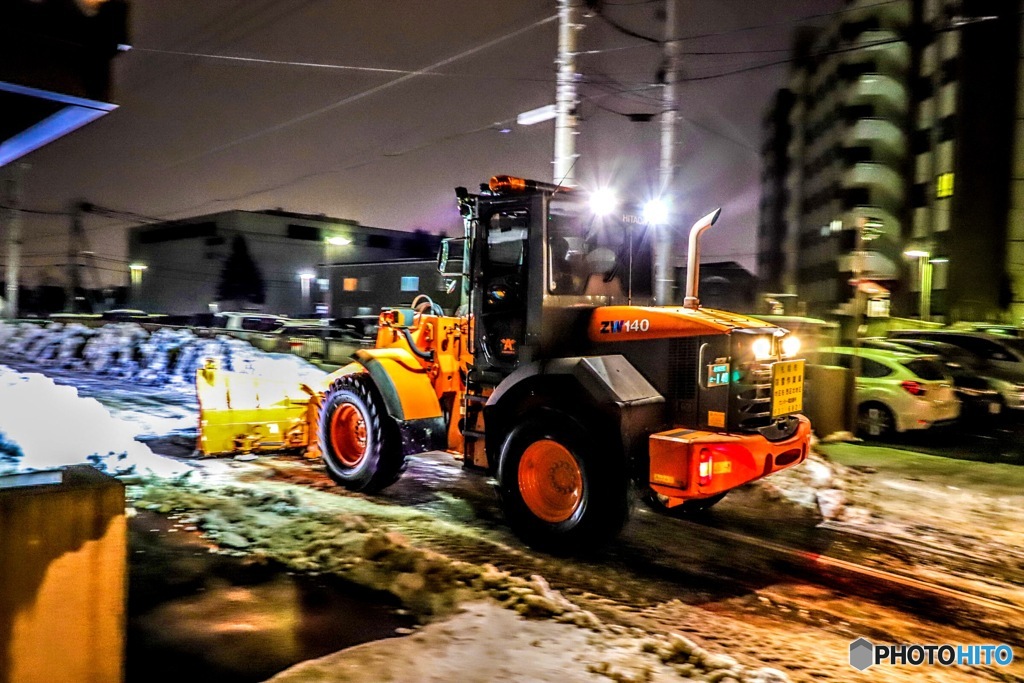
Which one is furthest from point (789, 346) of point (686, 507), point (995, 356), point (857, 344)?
point (995, 356)

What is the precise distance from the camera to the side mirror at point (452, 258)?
7.15m

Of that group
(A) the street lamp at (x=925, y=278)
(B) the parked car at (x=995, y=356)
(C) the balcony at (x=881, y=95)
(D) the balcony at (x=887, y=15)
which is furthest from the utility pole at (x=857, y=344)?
(C) the balcony at (x=881, y=95)

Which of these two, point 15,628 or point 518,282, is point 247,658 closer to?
point 15,628

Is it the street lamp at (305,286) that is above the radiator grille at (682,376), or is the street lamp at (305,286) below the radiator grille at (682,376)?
above

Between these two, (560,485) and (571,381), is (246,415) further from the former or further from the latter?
(571,381)

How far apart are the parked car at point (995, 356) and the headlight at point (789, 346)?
36.9 ft

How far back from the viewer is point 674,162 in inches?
569

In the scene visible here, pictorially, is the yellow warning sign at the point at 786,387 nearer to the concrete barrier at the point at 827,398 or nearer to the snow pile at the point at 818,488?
the snow pile at the point at 818,488

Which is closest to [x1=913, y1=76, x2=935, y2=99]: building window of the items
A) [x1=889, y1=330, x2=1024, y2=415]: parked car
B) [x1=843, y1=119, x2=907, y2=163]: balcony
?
[x1=843, y1=119, x2=907, y2=163]: balcony

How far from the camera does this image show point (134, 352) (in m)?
21.4

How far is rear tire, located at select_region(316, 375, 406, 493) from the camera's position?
7.65 m

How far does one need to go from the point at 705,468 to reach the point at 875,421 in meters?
8.76

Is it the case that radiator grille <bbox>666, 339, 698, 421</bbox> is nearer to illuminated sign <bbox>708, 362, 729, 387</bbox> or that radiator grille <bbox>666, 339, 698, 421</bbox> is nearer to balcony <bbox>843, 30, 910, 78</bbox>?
illuminated sign <bbox>708, 362, 729, 387</bbox>

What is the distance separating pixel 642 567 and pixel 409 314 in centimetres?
375
